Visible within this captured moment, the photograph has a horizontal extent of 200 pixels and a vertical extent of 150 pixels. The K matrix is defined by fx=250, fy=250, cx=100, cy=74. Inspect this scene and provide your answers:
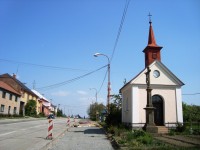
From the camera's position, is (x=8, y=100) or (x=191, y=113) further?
(x=8, y=100)

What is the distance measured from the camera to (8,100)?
50438 millimetres

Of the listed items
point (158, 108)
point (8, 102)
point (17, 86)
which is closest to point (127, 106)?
point (158, 108)

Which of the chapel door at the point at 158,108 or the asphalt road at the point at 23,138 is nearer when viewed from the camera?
the asphalt road at the point at 23,138

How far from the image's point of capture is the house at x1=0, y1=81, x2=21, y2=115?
155 ft

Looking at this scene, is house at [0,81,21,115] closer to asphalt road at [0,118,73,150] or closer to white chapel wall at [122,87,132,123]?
asphalt road at [0,118,73,150]

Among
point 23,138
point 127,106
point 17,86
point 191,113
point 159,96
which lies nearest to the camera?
point 23,138

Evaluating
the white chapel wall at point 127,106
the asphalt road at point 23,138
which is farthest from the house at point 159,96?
the asphalt road at point 23,138

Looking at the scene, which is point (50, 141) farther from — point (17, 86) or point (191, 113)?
point (17, 86)

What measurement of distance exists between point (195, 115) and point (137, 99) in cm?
1361

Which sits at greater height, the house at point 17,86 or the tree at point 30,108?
the house at point 17,86

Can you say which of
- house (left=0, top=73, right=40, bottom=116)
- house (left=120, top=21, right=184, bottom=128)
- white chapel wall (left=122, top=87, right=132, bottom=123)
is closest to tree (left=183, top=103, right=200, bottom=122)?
house (left=120, top=21, right=184, bottom=128)

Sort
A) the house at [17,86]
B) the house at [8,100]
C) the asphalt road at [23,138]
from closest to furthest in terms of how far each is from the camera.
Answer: the asphalt road at [23,138], the house at [8,100], the house at [17,86]

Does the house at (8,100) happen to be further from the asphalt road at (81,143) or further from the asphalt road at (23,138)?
the asphalt road at (81,143)

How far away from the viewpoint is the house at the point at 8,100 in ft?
155
